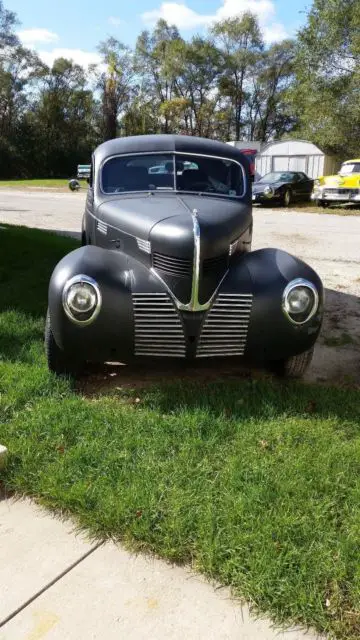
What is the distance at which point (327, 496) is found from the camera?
2764 millimetres

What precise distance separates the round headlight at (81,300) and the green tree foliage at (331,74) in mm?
24700

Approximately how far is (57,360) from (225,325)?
1276mm

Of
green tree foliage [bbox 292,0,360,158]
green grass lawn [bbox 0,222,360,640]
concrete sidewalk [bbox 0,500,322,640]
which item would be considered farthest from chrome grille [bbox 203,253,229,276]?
green tree foliage [bbox 292,0,360,158]

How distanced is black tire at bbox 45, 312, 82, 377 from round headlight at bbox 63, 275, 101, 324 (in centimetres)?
36

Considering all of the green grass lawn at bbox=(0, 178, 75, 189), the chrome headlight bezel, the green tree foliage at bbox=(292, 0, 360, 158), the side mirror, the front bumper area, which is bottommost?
the green grass lawn at bbox=(0, 178, 75, 189)

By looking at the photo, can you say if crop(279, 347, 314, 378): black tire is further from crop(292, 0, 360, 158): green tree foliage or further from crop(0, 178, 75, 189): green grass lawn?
crop(0, 178, 75, 189): green grass lawn

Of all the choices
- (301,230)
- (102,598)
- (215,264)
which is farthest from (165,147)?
(301,230)

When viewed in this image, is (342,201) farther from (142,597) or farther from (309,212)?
(142,597)

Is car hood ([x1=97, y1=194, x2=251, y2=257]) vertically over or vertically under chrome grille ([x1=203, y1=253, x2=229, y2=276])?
over

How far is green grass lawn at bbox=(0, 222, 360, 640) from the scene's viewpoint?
230 centimetres

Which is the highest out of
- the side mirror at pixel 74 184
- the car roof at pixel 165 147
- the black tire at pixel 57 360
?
the car roof at pixel 165 147

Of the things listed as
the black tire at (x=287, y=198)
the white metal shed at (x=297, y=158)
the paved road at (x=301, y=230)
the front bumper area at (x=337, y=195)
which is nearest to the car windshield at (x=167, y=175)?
the paved road at (x=301, y=230)

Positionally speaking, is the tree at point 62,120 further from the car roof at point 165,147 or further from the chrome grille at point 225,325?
the chrome grille at point 225,325

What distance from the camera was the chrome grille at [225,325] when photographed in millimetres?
3711
